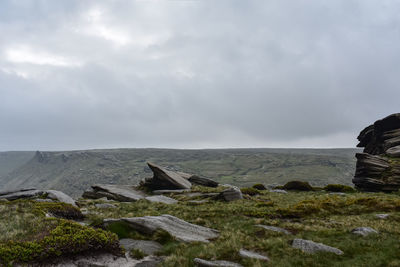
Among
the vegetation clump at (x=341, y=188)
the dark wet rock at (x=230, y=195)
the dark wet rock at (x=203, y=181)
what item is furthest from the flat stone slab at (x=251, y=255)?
the dark wet rock at (x=203, y=181)

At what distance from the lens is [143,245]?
14.9 metres

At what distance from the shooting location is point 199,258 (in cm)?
1287

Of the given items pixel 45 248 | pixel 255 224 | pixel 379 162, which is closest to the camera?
pixel 45 248

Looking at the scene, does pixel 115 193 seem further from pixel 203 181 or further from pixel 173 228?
pixel 173 228

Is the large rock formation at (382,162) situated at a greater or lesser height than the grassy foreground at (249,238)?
greater

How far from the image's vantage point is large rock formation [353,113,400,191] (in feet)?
150

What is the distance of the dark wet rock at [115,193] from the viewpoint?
138 feet

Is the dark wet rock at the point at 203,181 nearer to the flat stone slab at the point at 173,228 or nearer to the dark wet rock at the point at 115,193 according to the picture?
the dark wet rock at the point at 115,193

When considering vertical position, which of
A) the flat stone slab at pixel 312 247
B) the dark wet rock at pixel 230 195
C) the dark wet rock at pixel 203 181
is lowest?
the dark wet rock at pixel 203 181

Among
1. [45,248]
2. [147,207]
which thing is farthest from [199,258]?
[147,207]

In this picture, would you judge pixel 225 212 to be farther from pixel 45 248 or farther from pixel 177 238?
pixel 45 248

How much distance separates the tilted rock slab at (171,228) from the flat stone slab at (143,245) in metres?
1.10

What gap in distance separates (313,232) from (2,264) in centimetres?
1755

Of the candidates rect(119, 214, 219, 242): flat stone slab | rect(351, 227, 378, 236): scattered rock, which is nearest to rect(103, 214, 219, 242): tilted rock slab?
rect(119, 214, 219, 242): flat stone slab
